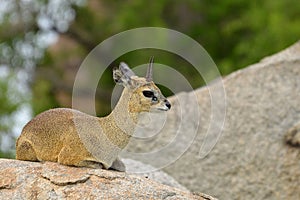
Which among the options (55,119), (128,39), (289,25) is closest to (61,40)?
(289,25)

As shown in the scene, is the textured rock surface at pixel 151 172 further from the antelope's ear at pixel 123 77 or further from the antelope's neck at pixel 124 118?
the antelope's ear at pixel 123 77

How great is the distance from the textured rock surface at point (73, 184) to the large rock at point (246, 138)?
265 cm

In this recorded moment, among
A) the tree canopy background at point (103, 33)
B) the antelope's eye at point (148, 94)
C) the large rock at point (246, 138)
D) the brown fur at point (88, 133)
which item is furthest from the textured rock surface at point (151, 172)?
the tree canopy background at point (103, 33)

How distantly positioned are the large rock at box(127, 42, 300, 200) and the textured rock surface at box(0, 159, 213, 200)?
8.69 ft

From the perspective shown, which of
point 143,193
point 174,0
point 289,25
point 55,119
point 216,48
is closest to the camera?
point 143,193

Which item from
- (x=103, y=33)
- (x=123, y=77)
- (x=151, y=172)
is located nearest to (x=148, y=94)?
(x=123, y=77)

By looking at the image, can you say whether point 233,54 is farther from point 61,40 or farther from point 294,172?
point 294,172

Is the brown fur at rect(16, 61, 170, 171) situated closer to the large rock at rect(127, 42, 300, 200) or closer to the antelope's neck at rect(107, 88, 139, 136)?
the antelope's neck at rect(107, 88, 139, 136)

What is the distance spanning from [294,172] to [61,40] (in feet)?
50.8

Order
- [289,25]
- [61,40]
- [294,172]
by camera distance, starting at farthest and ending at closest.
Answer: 1. [61,40]
2. [289,25]
3. [294,172]

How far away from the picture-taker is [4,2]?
19562 mm

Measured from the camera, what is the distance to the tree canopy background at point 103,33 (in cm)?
1745

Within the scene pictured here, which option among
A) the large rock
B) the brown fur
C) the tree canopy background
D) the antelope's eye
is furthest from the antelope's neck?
the tree canopy background

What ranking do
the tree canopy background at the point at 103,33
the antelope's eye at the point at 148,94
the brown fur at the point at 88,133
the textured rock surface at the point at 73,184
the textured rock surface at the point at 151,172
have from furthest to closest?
1. the tree canopy background at the point at 103,33
2. the textured rock surface at the point at 151,172
3. the brown fur at the point at 88,133
4. the antelope's eye at the point at 148,94
5. the textured rock surface at the point at 73,184
